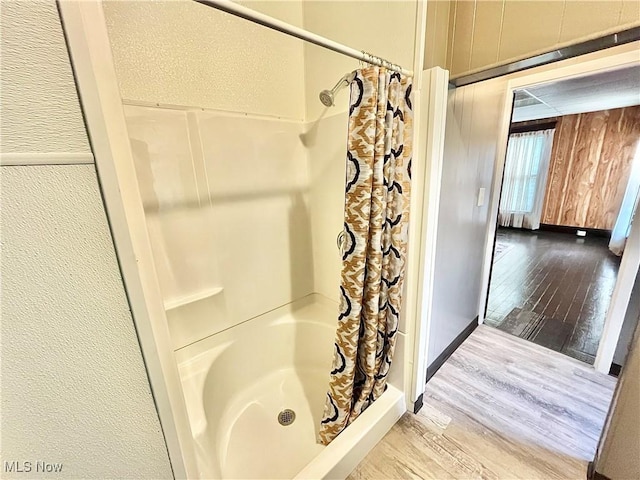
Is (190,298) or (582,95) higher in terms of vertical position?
(582,95)

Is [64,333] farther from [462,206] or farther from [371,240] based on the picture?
[462,206]

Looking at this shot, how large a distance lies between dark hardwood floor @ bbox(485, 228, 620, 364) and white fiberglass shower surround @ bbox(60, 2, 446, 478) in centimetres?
150

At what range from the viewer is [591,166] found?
4703 mm

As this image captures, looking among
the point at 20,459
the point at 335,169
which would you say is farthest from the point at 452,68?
the point at 20,459

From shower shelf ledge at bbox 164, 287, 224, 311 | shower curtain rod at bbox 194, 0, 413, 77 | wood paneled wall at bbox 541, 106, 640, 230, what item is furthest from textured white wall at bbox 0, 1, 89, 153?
wood paneled wall at bbox 541, 106, 640, 230

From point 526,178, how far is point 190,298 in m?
6.69

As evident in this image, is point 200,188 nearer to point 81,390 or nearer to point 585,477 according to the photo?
point 81,390

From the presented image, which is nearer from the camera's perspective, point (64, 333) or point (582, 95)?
point (64, 333)

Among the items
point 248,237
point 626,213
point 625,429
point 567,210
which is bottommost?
point 625,429

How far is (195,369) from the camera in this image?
4.26 feet

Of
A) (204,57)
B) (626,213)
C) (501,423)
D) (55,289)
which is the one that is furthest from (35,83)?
(626,213)

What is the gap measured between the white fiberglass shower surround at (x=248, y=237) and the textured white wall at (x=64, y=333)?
0.86 ft

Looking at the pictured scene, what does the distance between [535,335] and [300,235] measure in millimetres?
2095

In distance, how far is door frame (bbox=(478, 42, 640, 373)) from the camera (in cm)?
151
